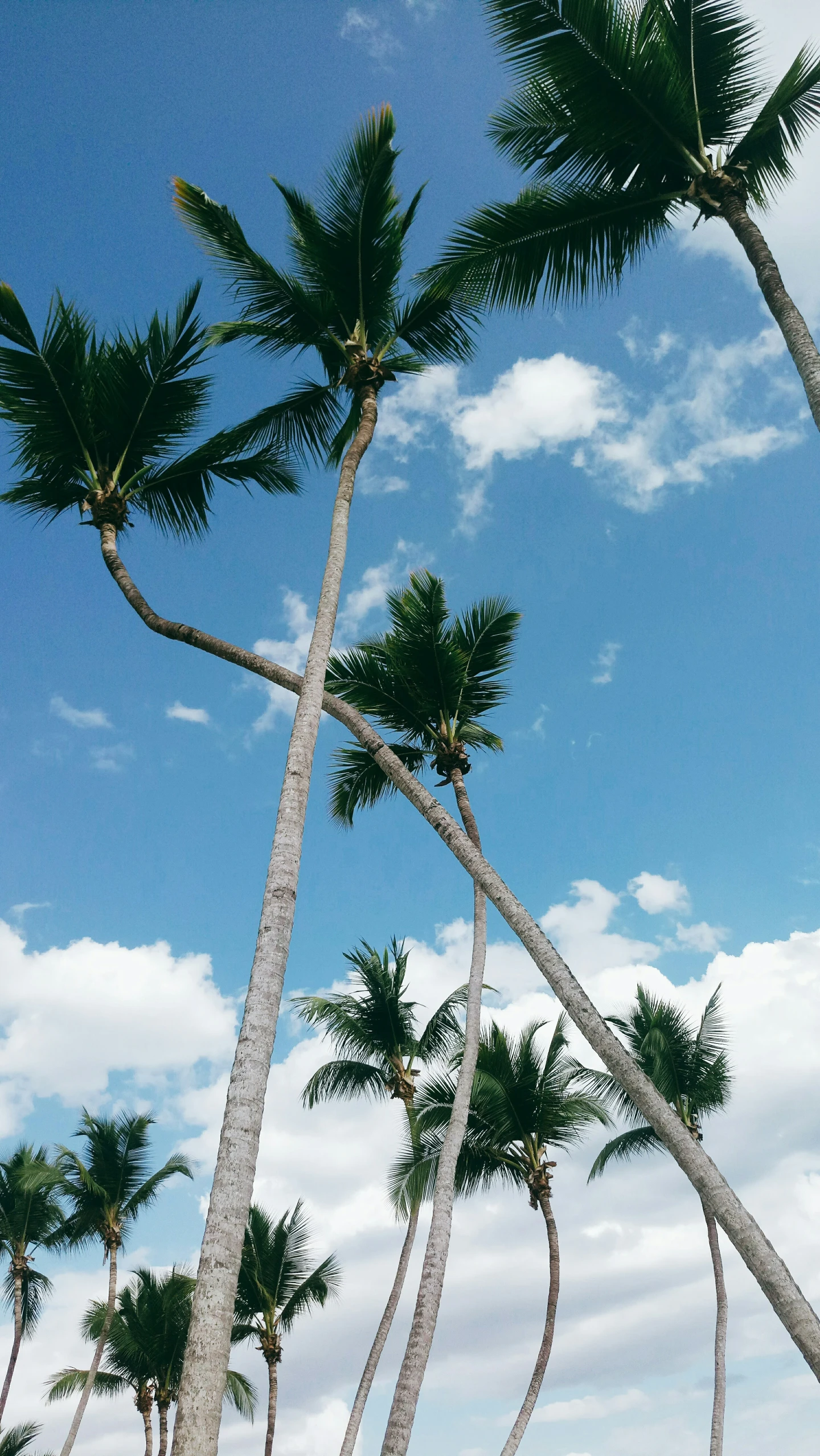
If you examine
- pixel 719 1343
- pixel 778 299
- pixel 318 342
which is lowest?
pixel 719 1343

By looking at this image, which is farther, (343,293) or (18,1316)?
(18,1316)

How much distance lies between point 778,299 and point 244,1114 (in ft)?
25.8

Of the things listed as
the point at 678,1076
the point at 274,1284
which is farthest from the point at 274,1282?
the point at 678,1076

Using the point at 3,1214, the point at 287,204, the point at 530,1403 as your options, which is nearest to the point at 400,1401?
the point at 530,1403

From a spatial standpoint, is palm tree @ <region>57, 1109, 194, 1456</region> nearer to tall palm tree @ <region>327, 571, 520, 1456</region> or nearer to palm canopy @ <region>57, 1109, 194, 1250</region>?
palm canopy @ <region>57, 1109, 194, 1250</region>

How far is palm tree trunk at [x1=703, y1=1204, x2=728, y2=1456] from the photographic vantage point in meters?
18.7

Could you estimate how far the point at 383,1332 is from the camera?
717 inches

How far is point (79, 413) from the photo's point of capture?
10695 mm

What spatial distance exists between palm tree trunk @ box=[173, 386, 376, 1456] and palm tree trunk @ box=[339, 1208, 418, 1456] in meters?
13.1

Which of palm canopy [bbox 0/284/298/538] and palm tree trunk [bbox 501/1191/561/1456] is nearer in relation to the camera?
palm canopy [bbox 0/284/298/538]

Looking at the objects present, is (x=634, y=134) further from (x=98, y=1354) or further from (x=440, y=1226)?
(x=98, y=1354)

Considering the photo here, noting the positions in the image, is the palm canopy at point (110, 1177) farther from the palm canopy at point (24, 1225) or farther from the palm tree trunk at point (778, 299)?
the palm tree trunk at point (778, 299)

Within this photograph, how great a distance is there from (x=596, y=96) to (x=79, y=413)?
615cm

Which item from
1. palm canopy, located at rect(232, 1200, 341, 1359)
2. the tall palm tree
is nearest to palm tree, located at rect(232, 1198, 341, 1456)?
palm canopy, located at rect(232, 1200, 341, 1359)
